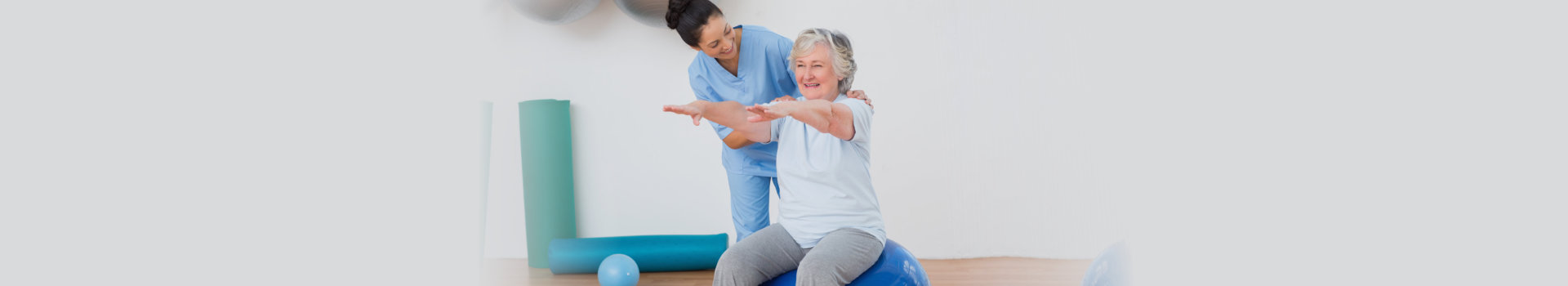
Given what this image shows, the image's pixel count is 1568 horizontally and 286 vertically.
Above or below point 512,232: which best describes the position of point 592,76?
above

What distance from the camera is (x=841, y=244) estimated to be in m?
1.65

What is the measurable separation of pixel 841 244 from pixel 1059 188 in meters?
1.98

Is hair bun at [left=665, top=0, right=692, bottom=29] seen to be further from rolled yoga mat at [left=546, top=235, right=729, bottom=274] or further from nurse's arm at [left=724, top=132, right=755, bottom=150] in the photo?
rolled yoga mat at [left=546, top=235, right=729, bottom=274]

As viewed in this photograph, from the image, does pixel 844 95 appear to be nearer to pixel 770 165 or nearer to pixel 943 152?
pixel 770 165

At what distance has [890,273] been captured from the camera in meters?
1.70

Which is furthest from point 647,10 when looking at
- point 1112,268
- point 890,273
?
point 1112,268

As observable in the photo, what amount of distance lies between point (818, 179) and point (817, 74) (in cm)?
20

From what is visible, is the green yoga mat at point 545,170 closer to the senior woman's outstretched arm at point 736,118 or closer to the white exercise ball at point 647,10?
the white exercise ball at point 647,10

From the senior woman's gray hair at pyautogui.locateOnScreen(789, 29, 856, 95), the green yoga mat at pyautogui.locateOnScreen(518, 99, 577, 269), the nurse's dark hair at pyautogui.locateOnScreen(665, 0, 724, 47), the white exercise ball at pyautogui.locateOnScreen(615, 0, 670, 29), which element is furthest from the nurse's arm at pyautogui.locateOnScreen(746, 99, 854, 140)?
the green yoga mat at pyautogui.locateOnScreen(518, 99, 577, 269)

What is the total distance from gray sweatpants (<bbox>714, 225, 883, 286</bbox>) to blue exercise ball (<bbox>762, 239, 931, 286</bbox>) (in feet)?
0.05

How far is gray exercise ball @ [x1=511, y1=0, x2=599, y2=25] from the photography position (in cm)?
316

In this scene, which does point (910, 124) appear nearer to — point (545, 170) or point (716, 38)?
point (545, 170)

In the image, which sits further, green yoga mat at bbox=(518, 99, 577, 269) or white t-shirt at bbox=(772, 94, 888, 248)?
green yoga mat at bbox=(518, 99, 577, 269)

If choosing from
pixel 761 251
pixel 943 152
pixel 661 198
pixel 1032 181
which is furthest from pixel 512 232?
pixel 761 251
